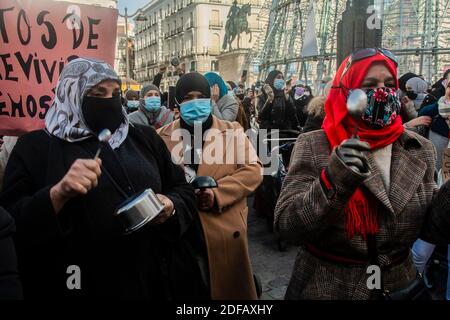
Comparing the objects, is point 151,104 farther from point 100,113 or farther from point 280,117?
point 100,113

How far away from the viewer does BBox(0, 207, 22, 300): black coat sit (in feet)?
4.33

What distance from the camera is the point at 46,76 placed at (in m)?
3.00

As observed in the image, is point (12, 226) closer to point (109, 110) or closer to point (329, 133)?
point (109, 110)

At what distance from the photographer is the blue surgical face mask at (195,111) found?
3.09 m

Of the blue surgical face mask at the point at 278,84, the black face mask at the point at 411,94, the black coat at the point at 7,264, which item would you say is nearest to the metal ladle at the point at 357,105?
the black coat at the point at 7,264

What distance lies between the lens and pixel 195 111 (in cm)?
310

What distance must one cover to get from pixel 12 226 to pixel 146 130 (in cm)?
105

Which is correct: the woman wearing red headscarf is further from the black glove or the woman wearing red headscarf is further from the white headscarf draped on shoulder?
the white headscarf draped on shoulder

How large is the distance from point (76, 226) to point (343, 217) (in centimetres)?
117

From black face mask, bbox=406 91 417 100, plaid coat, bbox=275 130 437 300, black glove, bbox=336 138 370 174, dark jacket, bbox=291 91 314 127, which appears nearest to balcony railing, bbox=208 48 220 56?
dark jacket, bbox=291 91 314 127

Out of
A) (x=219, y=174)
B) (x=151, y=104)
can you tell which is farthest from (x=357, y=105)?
(x=151, y=104)
